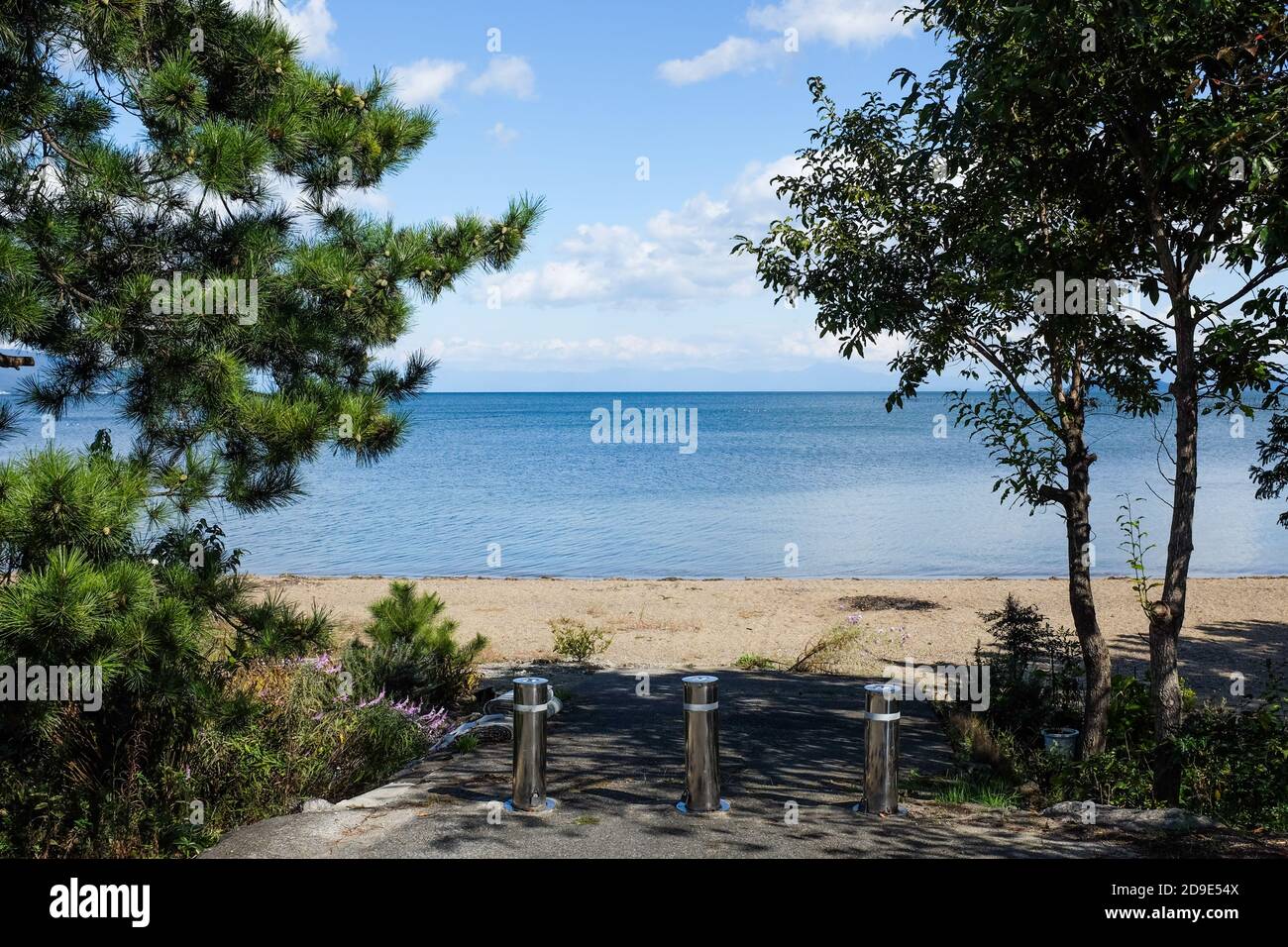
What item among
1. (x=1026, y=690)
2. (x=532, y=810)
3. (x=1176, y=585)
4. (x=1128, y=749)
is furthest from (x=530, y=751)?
(x=1026, y=690)

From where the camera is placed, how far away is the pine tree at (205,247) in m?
6.13

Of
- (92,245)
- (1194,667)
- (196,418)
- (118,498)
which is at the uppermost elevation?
(92,245)

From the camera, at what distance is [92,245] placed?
6.59 m

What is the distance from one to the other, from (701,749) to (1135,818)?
104 inches

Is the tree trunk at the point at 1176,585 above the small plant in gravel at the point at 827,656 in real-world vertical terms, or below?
above

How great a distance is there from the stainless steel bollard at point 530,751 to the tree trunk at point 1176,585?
409cm

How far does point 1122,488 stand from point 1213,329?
4664 centimetres

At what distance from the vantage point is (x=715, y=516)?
126 feet

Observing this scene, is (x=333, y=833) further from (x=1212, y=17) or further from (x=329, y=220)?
(x=1212, y=17)

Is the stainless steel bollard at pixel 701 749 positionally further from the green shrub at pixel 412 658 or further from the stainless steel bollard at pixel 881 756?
the green shrub at pixel 412 658

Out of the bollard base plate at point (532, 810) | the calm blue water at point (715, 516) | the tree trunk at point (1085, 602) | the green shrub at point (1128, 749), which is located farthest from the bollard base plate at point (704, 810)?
the calm blue water at point (715, 516)

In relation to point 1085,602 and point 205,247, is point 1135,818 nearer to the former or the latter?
point 1085,602
